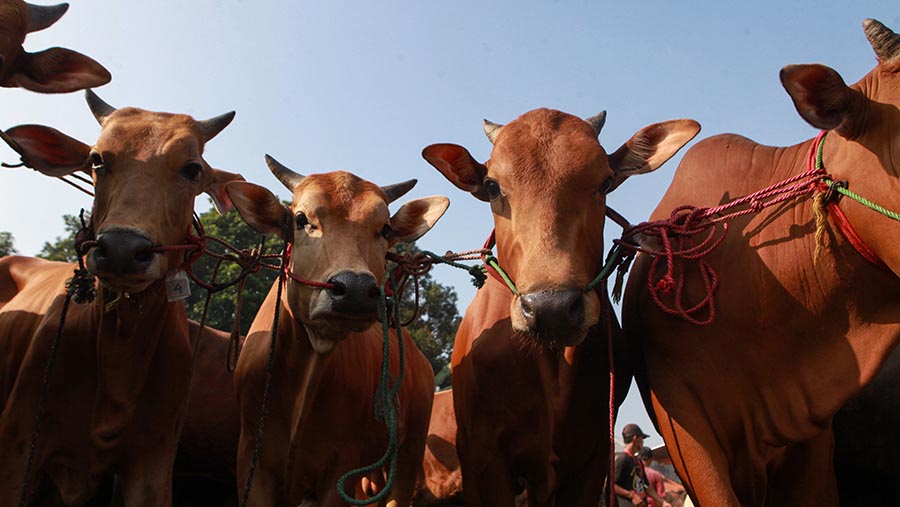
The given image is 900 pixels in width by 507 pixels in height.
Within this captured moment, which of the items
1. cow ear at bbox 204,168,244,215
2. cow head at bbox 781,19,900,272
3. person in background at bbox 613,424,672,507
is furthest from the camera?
person in background at bbox 613,424,672,507

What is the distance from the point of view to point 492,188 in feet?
16.4

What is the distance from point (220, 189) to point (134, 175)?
1.16 meters

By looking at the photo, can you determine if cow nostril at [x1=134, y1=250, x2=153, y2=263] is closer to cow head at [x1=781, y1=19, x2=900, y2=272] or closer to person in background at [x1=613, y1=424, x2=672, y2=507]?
cow head at [x1=781, y1=19, x2=900, y2=272]

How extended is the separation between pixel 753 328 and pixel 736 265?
1.27ft

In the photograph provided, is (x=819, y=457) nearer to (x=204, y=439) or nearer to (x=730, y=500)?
(x=730, y=500)

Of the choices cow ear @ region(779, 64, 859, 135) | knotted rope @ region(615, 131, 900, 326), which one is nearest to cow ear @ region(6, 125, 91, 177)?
knotted rope @ region(615, 131, 900, 326)

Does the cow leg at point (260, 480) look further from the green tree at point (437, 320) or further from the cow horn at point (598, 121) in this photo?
the green tree at point (437, 320)

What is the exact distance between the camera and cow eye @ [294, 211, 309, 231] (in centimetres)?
543

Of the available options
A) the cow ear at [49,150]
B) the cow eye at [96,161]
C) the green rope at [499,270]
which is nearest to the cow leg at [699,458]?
the green rope at [499,270]

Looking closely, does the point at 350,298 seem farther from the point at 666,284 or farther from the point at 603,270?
the point at 666,284

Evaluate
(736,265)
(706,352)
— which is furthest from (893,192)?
(706,352)

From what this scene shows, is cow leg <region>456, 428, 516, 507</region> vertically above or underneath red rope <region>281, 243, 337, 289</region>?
underneath

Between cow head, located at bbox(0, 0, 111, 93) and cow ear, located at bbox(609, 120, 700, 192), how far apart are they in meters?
3.70

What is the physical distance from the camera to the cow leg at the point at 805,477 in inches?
188
